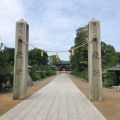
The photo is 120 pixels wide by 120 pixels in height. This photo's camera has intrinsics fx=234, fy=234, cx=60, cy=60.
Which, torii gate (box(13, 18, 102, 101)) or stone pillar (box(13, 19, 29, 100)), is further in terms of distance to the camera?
stone pillar (box(13, 19, 29, 100))

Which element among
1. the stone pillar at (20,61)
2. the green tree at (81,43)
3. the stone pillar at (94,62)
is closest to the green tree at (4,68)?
the stone pillar at (20,61)

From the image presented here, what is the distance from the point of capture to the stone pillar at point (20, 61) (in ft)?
43.6

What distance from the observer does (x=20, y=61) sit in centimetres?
1346

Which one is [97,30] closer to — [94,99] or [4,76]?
[94,99]

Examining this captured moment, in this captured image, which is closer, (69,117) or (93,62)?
(69,117)

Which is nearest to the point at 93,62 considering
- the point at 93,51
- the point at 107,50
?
the point at 93,51

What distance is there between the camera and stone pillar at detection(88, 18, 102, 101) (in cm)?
1287

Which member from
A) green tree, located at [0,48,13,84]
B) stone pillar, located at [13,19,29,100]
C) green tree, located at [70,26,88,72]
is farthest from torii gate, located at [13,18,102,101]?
green tree, located at [70,26,88,72]

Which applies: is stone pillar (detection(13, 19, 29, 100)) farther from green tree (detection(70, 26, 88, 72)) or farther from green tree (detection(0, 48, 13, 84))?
green tree (detection(70, 26, 88, 72))

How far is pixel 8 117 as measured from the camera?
7.92 meters

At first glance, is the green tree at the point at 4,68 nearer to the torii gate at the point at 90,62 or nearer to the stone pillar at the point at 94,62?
the torii gate at the point at 90,62

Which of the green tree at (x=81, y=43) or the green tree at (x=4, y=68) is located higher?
the green tree at (x=81, y=43)

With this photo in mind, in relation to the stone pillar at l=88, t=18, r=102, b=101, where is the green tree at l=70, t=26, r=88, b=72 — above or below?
above

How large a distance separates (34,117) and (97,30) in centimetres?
708
